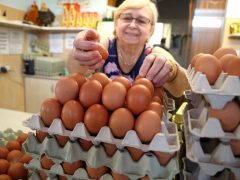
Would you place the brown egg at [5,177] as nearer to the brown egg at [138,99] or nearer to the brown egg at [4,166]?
the brown egg at [4,166]

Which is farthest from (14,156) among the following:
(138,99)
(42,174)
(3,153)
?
(138,99)

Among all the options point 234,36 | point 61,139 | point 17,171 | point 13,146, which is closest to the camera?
point 61,139

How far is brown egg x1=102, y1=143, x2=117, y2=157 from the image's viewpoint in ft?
1.87

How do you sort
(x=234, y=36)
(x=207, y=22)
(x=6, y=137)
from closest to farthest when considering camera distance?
(x=6, y=137) → (x=234, y=36) → (x=207, y=22)

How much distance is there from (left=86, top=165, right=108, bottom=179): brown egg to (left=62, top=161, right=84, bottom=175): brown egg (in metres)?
0.03

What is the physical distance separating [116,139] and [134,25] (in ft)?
2.48

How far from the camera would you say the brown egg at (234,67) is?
0.54 m

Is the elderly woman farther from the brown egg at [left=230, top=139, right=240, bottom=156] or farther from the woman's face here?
the brown egg at [left=230, top=139, right=240, bottom=156]

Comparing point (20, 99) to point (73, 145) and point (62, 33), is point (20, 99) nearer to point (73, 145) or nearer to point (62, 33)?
point (62, 33)

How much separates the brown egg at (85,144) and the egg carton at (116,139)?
0.03 metres

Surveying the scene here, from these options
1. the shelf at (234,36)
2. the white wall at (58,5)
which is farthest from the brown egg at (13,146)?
the shelf at (234,36)

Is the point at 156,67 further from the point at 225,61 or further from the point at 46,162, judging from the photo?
the point at 46,162

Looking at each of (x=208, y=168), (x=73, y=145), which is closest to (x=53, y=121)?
(x=73, y=145)

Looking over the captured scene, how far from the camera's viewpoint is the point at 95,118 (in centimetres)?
56
